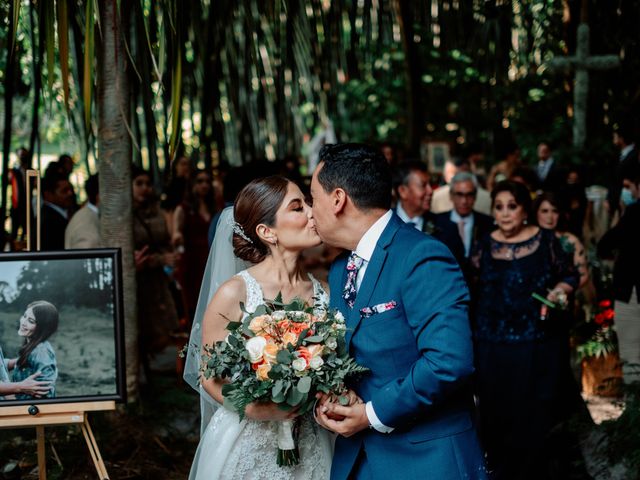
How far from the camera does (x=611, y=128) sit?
1202 cm

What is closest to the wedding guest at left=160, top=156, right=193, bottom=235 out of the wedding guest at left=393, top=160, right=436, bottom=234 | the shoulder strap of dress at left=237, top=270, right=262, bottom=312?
the wedding guest at left=393, top=160, right=436, bottom=234

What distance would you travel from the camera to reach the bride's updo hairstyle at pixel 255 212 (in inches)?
130

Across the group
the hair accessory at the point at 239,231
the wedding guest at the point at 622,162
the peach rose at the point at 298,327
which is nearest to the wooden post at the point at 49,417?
the hair accessory at the point at 239,231

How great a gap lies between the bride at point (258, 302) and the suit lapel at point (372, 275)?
1.72ft

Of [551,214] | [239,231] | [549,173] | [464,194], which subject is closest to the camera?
[239,231]

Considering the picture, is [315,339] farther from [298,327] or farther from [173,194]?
[173,194]

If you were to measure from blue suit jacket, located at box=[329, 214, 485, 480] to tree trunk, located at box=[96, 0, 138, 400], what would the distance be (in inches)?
92.5

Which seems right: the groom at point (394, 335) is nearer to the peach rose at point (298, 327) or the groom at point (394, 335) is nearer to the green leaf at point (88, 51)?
the peach rose at point (298, 327)

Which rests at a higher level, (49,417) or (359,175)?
(359,175)

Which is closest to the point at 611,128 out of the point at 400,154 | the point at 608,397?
the point at 400,154

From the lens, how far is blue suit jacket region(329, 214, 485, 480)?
2.47m

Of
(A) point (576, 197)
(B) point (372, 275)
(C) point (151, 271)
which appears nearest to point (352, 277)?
(B) point (372, 275)

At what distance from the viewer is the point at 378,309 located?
2.66 metres

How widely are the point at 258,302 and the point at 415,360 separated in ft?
2.44
